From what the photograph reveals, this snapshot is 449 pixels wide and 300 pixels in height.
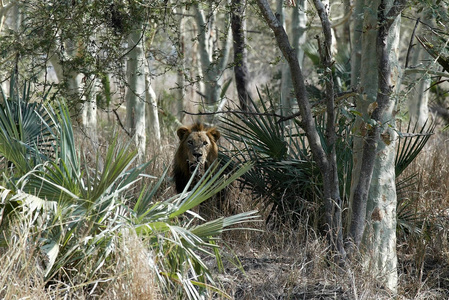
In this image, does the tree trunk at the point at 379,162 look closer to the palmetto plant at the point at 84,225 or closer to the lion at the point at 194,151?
the palmetto plant at the point at 84,225

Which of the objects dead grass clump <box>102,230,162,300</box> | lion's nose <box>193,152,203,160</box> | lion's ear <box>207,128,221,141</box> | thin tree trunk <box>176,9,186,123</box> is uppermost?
thin tree trunk <box>176,9,186,123</box>

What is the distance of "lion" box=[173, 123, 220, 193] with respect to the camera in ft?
23.5

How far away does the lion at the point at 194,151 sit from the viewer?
718 centimetres

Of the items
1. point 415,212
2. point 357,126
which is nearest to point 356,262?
point 357,126

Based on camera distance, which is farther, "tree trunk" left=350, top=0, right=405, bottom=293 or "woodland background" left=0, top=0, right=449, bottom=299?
"tree trunk" left=350, top=0, right=405, bottom=293

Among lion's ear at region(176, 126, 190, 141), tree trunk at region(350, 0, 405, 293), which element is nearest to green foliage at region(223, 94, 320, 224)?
lion's ear at region(176, 126, 190, 141)

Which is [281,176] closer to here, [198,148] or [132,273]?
[198,148]

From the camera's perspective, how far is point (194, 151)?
7195 millimetres

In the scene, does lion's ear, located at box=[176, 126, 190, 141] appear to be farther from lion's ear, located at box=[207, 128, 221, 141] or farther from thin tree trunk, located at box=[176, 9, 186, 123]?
thin tree trunk, located at box=[176, 9, 186, 123]

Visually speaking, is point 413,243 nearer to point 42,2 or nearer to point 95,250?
point 95,250

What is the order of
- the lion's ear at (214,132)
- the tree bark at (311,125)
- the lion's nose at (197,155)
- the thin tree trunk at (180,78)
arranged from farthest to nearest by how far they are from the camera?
1. the lion's ear at (214,132)
2. the lion's nose at (197,155)
3. the thin tree trunk at (180,78)
4. the tree bark at (311,125)

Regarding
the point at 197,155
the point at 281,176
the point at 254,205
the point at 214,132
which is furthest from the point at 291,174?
the point at 214,132

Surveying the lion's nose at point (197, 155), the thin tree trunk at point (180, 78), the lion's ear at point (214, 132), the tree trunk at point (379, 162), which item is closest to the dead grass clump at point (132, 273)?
the thin tree trunk at point (180, 78)

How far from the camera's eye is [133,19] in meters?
6.38
